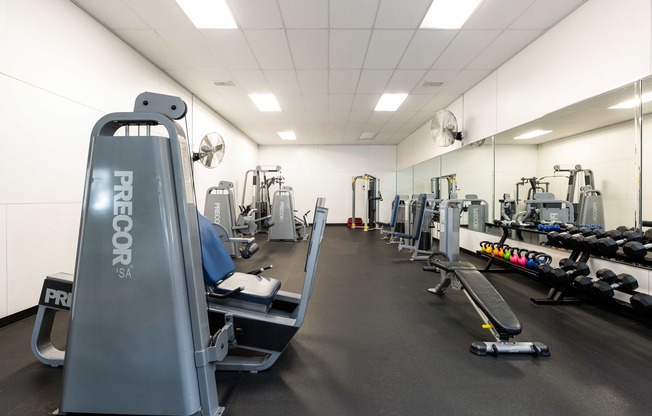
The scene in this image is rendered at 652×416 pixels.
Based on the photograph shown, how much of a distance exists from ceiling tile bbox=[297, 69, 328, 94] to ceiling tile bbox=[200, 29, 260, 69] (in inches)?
27.1

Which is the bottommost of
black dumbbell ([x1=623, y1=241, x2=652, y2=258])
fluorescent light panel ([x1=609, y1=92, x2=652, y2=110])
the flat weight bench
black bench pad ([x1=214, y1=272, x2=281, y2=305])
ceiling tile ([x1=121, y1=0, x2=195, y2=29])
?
the flat weight bench

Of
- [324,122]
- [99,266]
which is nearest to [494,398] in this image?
[99,266]

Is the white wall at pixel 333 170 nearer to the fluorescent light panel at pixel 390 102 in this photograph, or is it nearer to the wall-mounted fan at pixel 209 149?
the fluorescent light panel at pixel 390 102

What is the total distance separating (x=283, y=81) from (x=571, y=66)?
3.58 m

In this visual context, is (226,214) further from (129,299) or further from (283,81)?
(129,299)

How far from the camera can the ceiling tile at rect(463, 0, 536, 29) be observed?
2.72 metres

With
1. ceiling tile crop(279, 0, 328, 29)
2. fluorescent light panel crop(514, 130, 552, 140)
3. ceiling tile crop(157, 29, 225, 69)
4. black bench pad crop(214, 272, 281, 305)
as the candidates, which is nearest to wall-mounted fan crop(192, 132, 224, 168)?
ceiling tile crop(157, 29, 225, 69)

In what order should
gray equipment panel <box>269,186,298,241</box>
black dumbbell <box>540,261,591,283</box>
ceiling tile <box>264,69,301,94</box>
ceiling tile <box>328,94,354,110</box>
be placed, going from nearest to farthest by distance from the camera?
black dumbbell <box>540,261,591,283</box> → ceiling tile <box>264,69,301,94</box> → ceiling tile <box>328,94,354,110</box> → gray equipment panel <box>269,186,298,241</box>

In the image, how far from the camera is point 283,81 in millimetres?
4480

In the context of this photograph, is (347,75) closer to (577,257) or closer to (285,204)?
(285,204)

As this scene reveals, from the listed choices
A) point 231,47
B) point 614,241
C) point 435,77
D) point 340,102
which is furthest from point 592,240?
point 340,102

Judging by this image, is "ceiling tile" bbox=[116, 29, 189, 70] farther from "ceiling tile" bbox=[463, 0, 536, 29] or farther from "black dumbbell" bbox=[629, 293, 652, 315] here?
"black dumbbell" bbox=[629, 293, 652, 315]

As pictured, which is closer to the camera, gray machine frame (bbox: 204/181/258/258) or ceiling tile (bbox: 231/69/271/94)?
ceiling tile (bbox: 231/69/271/94)

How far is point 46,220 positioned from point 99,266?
1969 millimetres
